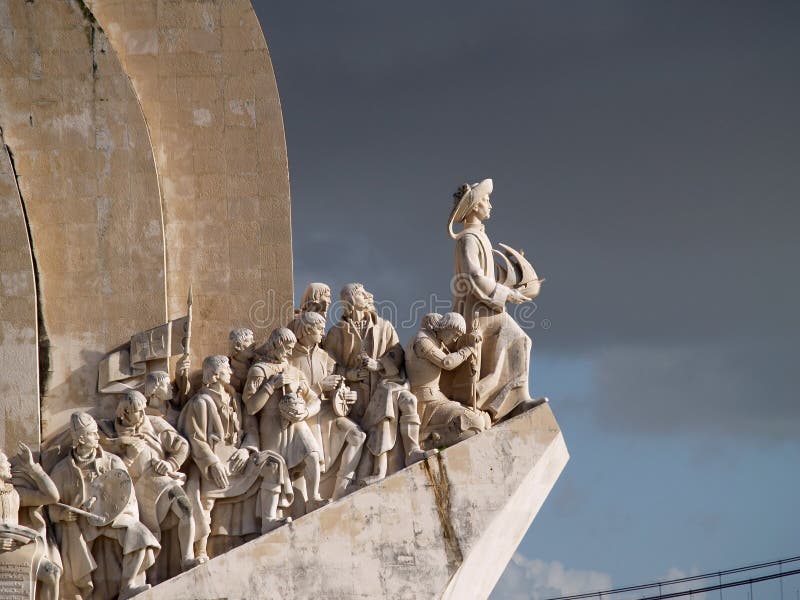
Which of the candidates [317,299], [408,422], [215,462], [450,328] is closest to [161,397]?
[215,462]

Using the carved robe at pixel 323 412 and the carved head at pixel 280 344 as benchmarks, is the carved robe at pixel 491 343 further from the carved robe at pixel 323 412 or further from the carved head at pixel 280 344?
the carved head at pixel 280 344

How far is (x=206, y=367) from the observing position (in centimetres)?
1828

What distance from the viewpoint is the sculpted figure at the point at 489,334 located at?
18672mm

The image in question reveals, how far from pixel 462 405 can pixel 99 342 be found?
9.73 feet

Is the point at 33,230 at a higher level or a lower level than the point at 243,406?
higher

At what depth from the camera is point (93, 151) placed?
19.0 m

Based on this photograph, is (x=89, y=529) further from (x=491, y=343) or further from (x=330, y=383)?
(x=491, y=343)

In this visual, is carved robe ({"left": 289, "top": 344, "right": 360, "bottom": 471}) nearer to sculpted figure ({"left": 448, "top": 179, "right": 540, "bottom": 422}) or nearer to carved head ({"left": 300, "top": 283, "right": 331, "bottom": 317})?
carved head ({"left": 300, "top": 283, "right": 331, "bottom": 317})

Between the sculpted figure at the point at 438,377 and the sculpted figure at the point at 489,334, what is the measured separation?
162mm

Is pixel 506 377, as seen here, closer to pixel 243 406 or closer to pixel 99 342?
pixel 243 406

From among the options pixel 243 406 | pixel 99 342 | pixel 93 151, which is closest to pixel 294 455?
pixel 243 406

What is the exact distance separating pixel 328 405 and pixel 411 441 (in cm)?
A: 74

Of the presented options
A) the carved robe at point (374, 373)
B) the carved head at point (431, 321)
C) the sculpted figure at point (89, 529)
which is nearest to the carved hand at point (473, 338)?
the carved head at point (431, 321)

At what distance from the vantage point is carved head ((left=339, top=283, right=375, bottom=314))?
18.7 metres
